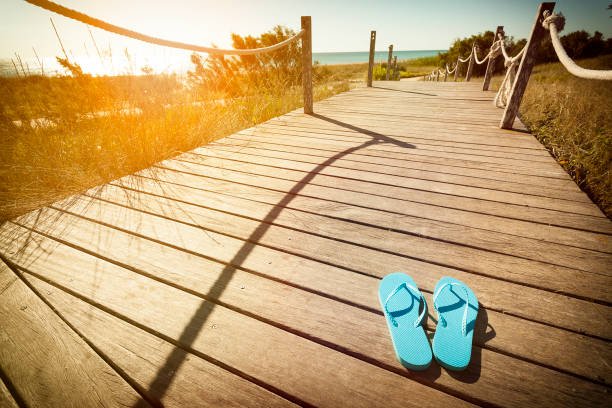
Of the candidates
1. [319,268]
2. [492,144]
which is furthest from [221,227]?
[492,144]

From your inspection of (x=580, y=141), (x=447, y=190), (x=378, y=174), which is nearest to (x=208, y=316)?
(x=378, y=174)

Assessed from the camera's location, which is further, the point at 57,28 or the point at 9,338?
the point at 57,28

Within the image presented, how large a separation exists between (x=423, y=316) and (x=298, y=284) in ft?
1.67

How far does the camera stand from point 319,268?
1142 mm

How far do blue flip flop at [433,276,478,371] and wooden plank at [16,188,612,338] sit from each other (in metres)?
0.06

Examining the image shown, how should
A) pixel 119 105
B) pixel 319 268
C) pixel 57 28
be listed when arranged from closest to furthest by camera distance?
1. pixel 319 268
2. pixel 57 28
3. pixel 119 105

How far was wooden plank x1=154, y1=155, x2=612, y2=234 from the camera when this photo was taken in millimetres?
1386

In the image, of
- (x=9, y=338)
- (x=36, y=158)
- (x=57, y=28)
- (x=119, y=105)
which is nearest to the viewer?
(x=9, y=338)

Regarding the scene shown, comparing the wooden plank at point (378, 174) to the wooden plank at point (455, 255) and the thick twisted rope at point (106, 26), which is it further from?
the thick twisted rope at point (106, 26)

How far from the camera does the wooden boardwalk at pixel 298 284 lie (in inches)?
29.5

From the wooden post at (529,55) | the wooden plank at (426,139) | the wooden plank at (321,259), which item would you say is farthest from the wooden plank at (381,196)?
the wooden post at (529,55)

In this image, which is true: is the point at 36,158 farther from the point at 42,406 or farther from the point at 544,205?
the point at 544,205

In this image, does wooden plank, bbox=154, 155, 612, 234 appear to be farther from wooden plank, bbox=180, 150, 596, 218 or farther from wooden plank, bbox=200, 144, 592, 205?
wooden plank, bbox=200, 144, 592, 205

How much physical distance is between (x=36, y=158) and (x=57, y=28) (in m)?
1.02
